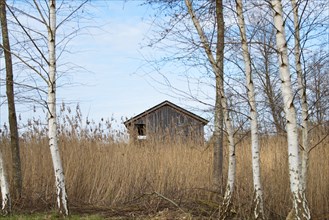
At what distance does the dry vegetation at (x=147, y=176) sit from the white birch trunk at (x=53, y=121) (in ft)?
3.62

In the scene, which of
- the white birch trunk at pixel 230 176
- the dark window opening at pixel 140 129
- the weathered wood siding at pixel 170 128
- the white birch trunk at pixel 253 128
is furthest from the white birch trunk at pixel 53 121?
the dark window opening at pixel 140 129

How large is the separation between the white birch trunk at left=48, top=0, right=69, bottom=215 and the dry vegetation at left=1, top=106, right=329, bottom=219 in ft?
3.62

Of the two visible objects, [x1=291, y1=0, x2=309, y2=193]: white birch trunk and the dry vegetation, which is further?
the dry vegetation

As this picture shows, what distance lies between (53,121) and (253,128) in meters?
3.24

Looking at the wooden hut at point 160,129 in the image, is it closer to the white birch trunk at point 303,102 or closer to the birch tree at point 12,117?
the birch tree at point 12,117

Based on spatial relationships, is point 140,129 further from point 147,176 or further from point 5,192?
point 5,192

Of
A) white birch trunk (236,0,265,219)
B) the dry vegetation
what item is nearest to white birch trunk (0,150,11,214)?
the dry vegetation

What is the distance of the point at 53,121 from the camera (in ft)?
23.5

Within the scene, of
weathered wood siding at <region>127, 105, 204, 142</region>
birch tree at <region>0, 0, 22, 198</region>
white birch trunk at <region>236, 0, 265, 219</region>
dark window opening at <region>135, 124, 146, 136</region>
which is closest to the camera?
white birch trunk at <region>236, 0, 265, 219</region>

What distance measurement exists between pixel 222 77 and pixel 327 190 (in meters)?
2.49

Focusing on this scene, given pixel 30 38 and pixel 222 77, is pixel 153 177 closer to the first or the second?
pixel 222 77

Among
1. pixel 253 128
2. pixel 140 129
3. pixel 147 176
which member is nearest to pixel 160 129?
pixel 140 129

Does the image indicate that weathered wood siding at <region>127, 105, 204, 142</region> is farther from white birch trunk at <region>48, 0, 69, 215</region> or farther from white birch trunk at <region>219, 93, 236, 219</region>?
white birch trunk at <region>48, 0, 69, 215</region>

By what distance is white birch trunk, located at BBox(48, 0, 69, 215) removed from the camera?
7.11m
